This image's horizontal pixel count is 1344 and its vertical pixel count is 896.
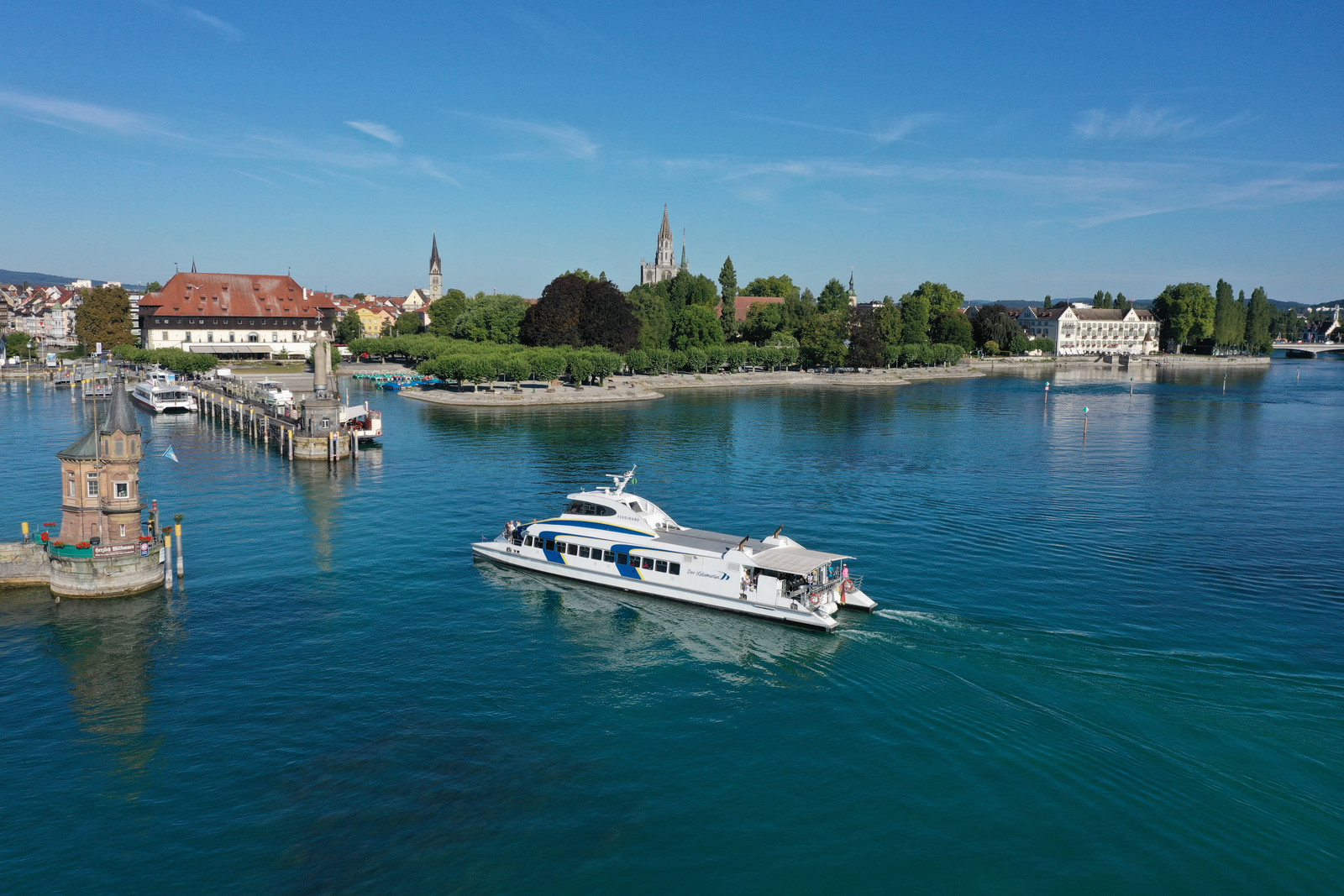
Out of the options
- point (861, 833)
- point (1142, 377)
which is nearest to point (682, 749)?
point (861, 833)

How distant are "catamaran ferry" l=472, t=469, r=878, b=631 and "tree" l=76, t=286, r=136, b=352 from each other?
15314cm

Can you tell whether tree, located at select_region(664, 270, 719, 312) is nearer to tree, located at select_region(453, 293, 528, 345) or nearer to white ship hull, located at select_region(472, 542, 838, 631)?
tree, located at select_region(453, 293, 528, 345)

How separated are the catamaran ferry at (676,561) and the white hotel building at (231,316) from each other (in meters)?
136

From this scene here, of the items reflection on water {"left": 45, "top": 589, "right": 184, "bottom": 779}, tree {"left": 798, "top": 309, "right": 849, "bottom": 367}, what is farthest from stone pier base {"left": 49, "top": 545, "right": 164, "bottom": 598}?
tree {"left": 798, "top": 309, "right": 849, "bottom": 367}

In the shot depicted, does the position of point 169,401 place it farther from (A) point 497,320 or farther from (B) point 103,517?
(B) point 103,517

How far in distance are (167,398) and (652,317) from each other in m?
87.3

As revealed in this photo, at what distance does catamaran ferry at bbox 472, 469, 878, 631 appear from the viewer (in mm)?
35438

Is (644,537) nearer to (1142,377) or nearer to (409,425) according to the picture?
(409,425)

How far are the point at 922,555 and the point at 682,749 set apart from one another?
76.4ft

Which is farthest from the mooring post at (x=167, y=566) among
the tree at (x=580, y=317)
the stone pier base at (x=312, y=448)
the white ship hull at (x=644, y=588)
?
the tree at (x=580, y=317)

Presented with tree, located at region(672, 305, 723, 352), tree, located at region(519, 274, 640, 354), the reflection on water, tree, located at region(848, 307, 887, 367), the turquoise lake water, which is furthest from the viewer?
tree, located at region(848, 307, 887, 367)

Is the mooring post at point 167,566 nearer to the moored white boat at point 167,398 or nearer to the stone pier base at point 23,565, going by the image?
the stone pier base at point 23,565

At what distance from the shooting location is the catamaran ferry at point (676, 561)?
35.4m

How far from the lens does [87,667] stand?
30.5m
